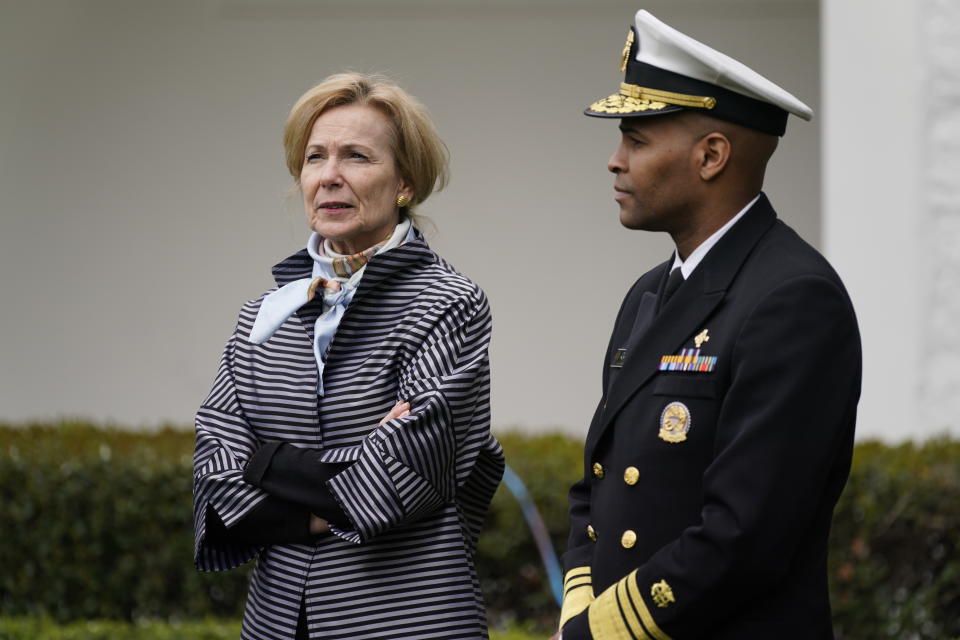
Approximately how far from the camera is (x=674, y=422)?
252 centimetres

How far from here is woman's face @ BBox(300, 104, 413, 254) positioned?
3191mm

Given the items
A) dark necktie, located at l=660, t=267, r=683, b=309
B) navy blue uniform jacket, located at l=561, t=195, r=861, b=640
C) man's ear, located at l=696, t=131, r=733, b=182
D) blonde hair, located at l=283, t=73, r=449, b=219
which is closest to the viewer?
navy blue uniform jacket, located at l=561, t=195, r=861, b=640

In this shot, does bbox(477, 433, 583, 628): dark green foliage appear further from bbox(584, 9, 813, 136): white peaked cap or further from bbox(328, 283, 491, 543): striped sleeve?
bbox(584, 9, 813, 136): white peaked cap

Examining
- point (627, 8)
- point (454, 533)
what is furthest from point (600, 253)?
point (454, 533)

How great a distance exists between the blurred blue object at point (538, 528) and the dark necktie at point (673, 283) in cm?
270

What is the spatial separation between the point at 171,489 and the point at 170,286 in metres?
3.34

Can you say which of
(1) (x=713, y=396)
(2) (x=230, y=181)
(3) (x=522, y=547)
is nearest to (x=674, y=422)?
(1) (x=713, y=396)

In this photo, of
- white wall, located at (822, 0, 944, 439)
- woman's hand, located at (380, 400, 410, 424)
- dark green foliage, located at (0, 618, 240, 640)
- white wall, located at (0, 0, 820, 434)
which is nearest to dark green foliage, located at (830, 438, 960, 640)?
white wall, located at (822, 0, 944, 439)

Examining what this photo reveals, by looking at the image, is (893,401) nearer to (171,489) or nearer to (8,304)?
(171,489)

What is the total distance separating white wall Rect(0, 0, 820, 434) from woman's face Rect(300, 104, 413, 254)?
5.33m

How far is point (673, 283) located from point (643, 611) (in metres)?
0.66

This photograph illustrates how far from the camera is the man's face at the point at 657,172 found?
2.58 metres

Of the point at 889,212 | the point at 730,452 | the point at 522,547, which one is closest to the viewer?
the point at 730,452

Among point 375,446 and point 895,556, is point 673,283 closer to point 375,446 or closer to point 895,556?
point 375,446
